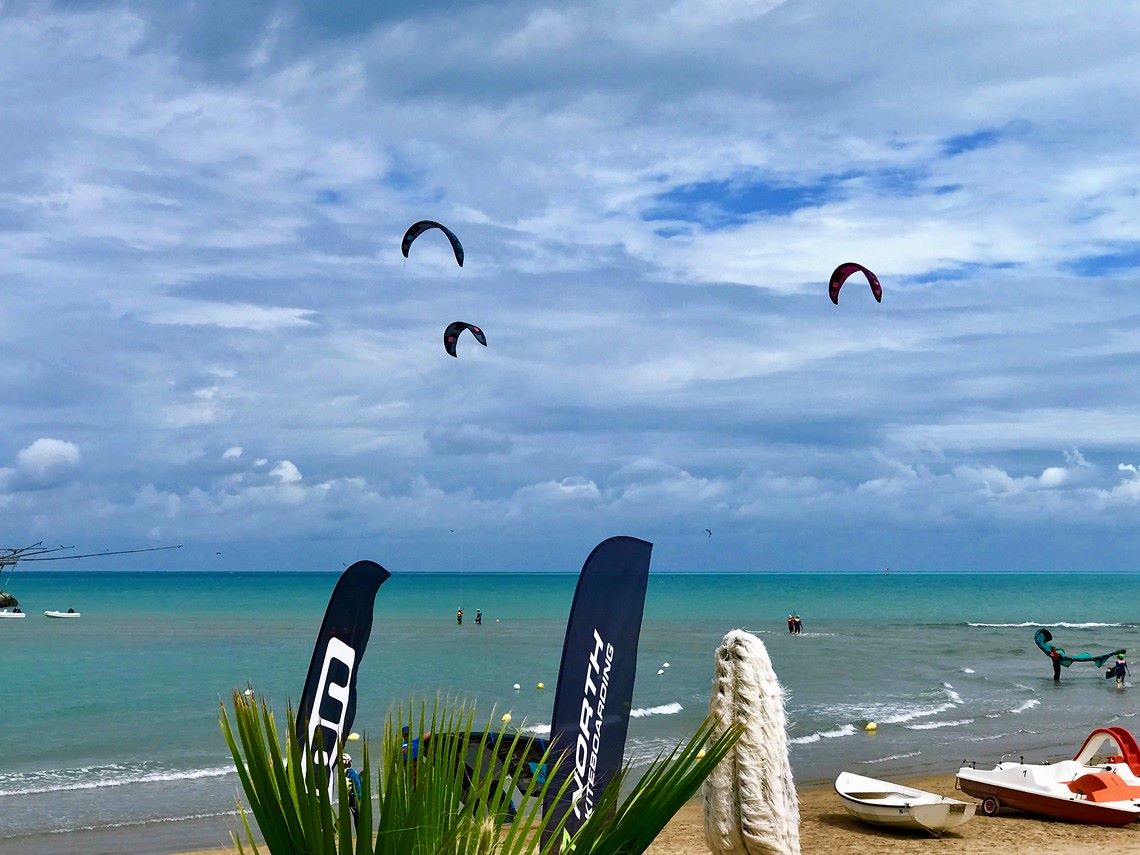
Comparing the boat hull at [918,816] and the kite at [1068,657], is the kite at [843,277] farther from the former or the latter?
the kite at [1068,657]

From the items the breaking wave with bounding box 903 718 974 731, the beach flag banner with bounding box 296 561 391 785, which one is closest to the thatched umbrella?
the beach flag banner with bounding box 296 561 391 785

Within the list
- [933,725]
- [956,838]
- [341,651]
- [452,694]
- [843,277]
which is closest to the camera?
[341,651]

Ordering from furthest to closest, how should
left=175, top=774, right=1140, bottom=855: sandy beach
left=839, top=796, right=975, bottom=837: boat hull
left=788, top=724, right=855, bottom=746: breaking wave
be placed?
left=788, top=724, right=855, bottom=746: breaking wave, left=839, top=796, right=975, bottom=837: boat hull, left=175, top=774, right=1140, bottom=855: sandy beach

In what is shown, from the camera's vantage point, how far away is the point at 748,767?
5457mm

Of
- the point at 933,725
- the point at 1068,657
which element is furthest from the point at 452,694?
the point at 1068,657

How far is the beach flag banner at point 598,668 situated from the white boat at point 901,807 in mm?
8658

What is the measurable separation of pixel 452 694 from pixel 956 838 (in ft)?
66.0

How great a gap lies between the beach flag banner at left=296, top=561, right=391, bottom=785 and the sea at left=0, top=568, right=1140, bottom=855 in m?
1.31

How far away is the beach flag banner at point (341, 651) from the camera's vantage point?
5957mm

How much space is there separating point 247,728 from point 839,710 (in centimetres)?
2586

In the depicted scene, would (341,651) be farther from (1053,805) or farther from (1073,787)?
(1073,787)

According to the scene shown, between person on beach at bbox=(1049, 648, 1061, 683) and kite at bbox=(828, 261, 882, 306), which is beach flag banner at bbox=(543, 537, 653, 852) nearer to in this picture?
kite at bbox=(828, 261, 882, 306)

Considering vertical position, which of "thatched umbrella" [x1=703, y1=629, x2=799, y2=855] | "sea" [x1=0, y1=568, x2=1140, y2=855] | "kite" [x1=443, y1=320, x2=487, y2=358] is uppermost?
"kite" [x1=443, y1=320, x2=487, y2=358]

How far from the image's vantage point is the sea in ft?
55.8
